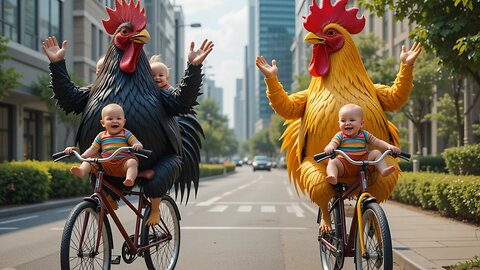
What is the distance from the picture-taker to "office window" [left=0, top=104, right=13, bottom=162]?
93.4 ft

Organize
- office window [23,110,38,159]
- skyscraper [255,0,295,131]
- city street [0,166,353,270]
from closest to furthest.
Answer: city street [0,166,353,270], office window [23,110,38,159], skyscraper [255,0,295,131]

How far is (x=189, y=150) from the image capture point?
621cm

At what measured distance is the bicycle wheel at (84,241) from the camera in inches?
171

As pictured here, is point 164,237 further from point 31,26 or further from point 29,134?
point 29,134

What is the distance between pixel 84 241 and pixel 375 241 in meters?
2.37

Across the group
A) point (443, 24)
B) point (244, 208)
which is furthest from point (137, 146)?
point (244, 208)

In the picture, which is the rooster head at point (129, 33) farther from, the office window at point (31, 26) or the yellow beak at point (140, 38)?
the office window at point (31, 26)

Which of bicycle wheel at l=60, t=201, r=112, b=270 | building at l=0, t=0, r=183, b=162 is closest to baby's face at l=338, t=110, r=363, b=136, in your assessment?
bicycle wheel at l=60, t=201, r=112, b=270

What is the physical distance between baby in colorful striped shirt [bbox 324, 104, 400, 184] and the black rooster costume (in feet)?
4.48

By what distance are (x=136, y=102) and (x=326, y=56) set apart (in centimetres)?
195

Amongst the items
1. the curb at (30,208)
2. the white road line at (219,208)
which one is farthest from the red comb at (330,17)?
the curb at (30,208)

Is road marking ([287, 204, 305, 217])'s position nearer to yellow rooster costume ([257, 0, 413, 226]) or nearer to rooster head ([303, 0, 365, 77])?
yellow rooster costume ([257, 0, 413, 226])

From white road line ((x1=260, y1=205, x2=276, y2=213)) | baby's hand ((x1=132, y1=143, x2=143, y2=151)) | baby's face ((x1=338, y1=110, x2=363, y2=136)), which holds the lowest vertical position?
white road line ((x1=260, y1=205, x2=276, y2=213))

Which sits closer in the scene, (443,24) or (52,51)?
(52,51)
